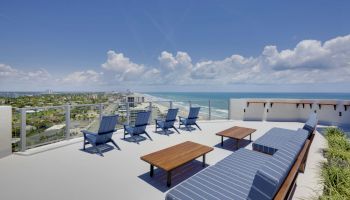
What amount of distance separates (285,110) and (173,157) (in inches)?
349

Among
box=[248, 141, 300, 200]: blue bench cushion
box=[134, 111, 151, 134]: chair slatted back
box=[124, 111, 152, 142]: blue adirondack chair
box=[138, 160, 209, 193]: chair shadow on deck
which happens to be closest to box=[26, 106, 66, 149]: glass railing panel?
box=[124, 111, 152, 142]: blue adirondack chair

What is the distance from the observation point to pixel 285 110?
9.82 meters

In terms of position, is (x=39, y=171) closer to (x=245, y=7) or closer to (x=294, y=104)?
(x=294, y=104)

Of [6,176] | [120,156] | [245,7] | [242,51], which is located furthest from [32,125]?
[242,51]

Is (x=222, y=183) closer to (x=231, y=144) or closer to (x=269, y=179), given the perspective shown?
(x=269, y=179)

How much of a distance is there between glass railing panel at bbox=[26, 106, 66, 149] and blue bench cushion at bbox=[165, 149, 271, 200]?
4.48m

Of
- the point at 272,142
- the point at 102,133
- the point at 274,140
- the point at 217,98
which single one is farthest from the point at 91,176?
the point at 217,98

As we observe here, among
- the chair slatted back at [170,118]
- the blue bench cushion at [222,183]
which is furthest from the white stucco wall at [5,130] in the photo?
the blue bench cushion at [222,183]

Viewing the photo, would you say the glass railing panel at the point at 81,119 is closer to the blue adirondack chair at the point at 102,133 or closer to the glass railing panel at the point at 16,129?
the blue adirondack chair at the point at 102,133

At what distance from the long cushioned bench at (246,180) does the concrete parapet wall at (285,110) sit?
281 inches

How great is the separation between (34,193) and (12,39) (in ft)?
98.7

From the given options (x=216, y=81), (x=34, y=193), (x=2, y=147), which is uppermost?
(x=216, y=81)

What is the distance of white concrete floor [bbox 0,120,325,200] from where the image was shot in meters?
2.74

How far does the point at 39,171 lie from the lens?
11.4ft
